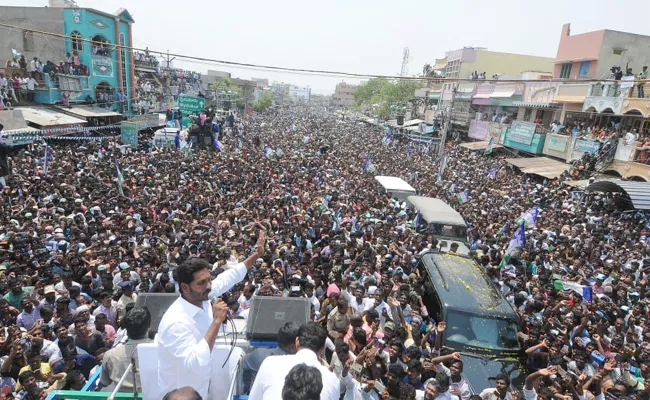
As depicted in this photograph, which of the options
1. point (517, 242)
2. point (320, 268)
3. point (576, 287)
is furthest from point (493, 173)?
point (320, 268)

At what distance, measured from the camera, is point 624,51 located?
79.4ft

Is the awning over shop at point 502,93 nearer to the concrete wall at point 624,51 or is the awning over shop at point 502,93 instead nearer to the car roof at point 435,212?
the concrete wall at point 624,51

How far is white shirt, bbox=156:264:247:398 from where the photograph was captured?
2.16 metres

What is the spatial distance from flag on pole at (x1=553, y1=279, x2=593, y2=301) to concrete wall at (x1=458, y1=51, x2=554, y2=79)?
40369mm

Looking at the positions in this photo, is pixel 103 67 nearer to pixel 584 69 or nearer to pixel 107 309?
pixel 107 309

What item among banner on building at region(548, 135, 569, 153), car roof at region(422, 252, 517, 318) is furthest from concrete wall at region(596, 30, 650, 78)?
car roof at region(422, 252, 517, 318)

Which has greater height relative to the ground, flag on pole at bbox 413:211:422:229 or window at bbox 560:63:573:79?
window at bbox 560:63:573:79

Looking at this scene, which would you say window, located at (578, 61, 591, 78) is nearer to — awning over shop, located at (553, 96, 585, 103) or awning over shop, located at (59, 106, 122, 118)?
awning over shop, located at (553, 96, 585, 103)

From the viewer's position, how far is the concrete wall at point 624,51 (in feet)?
78.1

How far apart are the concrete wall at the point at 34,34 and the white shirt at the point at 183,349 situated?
29153 millimetres

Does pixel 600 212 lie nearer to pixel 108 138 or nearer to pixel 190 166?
pixel 190 166

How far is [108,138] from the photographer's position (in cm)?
2080

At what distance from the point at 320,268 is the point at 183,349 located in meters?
5.86

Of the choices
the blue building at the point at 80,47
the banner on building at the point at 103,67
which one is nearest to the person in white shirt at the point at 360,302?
the blue building at the point at 80,47
